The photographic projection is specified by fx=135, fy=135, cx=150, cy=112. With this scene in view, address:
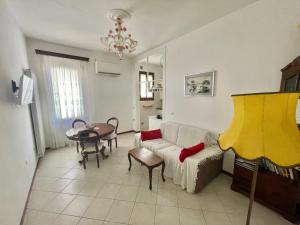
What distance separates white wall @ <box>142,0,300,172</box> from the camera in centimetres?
182

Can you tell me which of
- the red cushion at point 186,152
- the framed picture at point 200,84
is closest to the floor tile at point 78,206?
the red cushion at point 186,152

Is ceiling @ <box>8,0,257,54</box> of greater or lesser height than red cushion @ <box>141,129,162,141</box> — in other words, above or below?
above

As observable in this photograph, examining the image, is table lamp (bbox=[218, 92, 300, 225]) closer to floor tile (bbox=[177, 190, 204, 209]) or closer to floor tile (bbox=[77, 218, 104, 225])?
floor tile (bbox=[177, 190, 204, 209])

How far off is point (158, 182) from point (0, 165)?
80.3 inches

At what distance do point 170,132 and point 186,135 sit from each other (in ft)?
1.43

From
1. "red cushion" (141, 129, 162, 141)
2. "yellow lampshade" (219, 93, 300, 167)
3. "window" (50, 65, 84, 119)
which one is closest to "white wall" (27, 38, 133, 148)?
"window" (50, 65, 84, 119)

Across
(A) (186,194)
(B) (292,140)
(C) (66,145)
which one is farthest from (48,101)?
(B) (292,140)

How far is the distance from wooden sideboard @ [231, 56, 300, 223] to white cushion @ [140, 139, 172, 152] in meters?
1.47

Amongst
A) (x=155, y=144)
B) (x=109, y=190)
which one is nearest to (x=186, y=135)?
(x=155, y=144)

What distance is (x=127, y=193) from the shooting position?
2.11 m

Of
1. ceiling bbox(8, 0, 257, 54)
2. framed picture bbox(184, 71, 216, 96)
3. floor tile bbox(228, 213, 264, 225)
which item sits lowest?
floor tile bbox(228, 213, 264, 225)

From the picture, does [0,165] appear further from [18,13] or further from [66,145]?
[66,145]

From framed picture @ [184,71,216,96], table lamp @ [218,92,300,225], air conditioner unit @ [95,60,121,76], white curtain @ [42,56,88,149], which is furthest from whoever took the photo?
air conditioner unit @ [95,60,121,76]

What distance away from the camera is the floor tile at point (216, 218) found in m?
1.62
